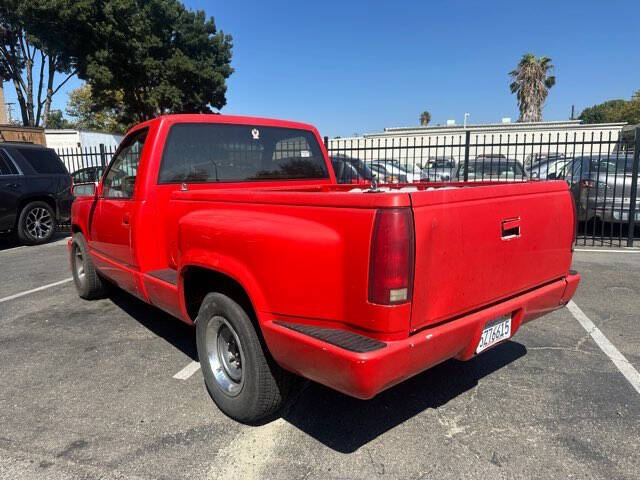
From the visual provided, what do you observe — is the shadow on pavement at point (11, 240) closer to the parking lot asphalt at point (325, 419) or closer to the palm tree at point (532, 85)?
the parking lot asphalt at point (325, 419)

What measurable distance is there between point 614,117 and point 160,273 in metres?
85.0

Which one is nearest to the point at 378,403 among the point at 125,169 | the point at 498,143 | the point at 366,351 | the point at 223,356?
the point at 223,356

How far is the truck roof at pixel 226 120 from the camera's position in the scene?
143 inches

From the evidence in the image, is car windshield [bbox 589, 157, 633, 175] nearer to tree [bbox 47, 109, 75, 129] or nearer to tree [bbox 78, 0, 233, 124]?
tree [bbox 78, 0, 233, 124]

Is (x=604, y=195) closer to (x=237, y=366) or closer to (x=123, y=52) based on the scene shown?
(x=237, y=366)

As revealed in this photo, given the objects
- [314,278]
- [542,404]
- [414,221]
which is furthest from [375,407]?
[414,221]

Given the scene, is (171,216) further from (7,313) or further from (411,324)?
(7,313)

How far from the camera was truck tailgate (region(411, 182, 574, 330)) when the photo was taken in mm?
2076

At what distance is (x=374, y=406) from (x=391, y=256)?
57.1 inches

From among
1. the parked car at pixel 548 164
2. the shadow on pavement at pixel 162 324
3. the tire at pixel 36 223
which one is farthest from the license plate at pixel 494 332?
the tire at pixel 36 223

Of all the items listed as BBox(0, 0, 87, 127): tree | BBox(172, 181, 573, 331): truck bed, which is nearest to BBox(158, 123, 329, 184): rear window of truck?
BBox(172, 181, 573, 331): truck bed

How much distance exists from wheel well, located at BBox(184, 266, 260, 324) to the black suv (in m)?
7.44

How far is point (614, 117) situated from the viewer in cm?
7156

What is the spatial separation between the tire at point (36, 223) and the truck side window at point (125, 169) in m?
5.88
